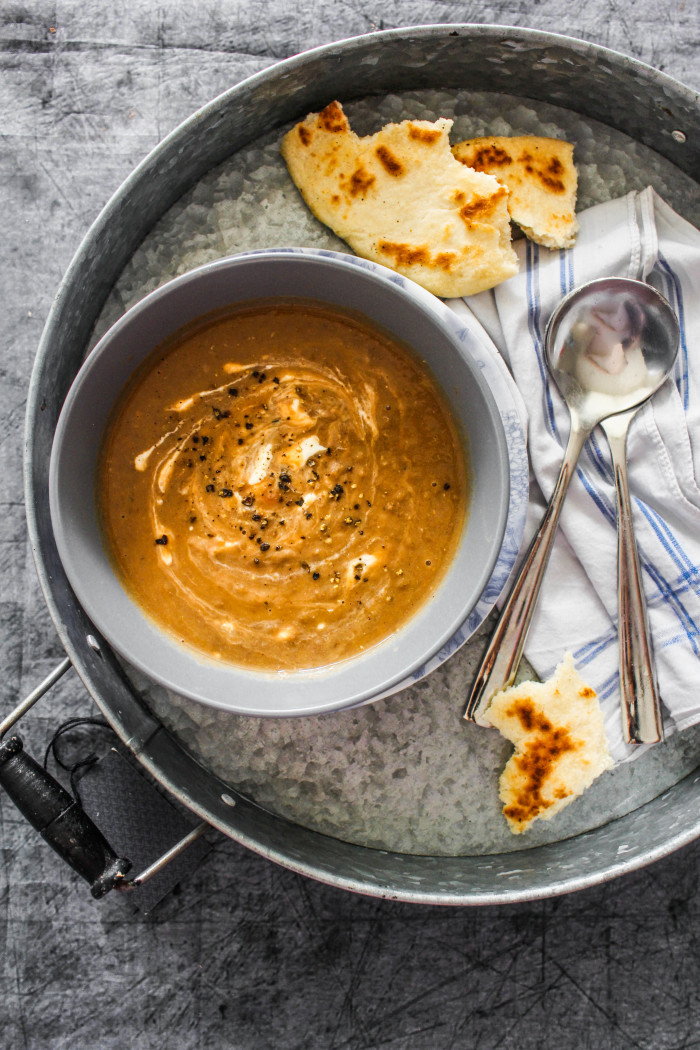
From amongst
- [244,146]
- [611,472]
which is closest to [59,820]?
[611,472]

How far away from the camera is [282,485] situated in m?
1.59

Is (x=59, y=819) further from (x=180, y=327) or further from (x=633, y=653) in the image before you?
(x=633, y=653)

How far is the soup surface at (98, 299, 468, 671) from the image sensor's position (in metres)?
1.57

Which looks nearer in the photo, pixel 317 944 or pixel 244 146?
pixel 244 146

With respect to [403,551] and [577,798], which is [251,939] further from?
[403,551]

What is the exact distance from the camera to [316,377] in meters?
1.59

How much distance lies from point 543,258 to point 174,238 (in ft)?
2.55

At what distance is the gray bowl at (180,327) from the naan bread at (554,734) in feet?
0.88

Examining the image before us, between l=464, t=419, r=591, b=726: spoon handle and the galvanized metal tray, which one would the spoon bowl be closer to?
l=464, t=419, r=591, b=726: spoon handle

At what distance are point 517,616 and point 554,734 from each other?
0.25m

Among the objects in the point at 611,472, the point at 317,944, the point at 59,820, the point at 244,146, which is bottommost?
the point at 317,944

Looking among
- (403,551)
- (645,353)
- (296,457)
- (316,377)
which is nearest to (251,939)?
(403,551)

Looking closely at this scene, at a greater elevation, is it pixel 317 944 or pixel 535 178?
pixel 535 178

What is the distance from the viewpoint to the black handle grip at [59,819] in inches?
61.6
